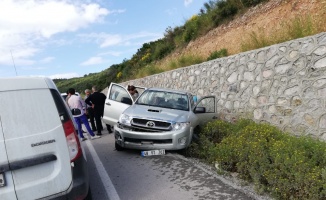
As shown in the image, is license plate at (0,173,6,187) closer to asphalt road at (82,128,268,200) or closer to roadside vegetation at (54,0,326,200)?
asphalt road at (82,128,268,200)

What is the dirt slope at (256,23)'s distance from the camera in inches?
439

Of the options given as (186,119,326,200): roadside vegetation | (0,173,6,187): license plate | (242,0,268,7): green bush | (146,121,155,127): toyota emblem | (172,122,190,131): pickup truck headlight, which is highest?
(242,0,268,7): green bush

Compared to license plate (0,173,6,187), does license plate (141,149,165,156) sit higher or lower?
lower

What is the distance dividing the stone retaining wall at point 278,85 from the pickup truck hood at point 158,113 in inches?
83.7

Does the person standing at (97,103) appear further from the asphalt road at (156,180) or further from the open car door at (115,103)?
the asphalt road at (156,180)

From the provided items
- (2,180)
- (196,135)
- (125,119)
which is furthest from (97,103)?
(2,180)

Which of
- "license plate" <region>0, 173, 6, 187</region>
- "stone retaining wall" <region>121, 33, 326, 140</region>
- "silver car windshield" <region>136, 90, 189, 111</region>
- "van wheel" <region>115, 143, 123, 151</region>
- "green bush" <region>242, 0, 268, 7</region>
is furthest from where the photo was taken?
"green bush" <region>242, 0, 268, 7</region>

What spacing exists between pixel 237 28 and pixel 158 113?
9.20 metres

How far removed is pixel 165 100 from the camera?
8.55 metres

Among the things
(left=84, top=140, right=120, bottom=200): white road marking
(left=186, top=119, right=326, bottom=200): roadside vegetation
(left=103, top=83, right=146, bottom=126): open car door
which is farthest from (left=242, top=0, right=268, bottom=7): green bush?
(left=84, top=140, right=120, bottom=200): white road marking

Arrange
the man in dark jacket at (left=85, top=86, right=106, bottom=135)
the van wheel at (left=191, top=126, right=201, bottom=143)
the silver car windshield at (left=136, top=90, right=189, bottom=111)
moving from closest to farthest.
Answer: the van wheel at (left=191, top=126, right=201, bottom=143), the silver car windshield at (left=136, top=90, right=189, bottom=111), the man in dark jacket at (left=85, top=86, right=106, bottom=135)

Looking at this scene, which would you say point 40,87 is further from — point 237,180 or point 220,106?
point 220,106

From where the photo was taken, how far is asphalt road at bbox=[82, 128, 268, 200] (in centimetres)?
457

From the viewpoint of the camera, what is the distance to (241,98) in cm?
902
